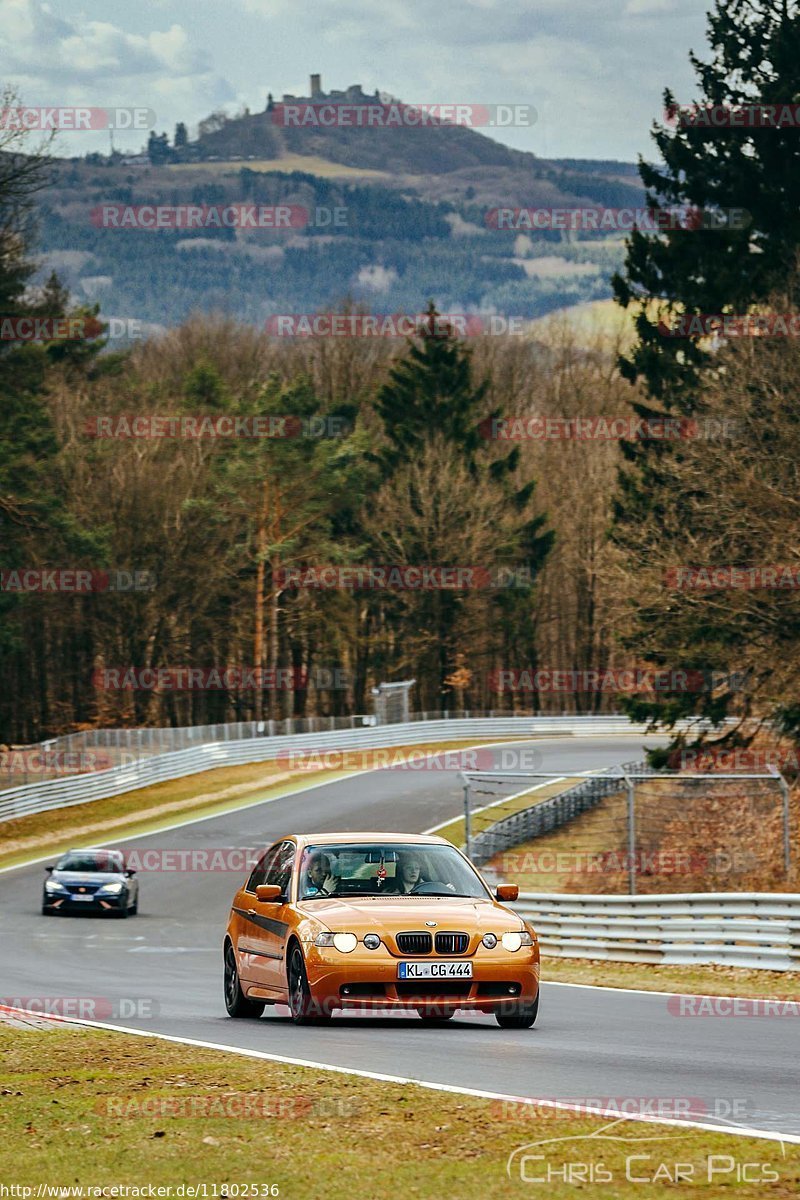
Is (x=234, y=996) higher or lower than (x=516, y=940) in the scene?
lower

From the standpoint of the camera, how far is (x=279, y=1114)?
870 cm

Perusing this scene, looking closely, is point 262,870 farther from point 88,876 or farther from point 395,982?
point 88,876

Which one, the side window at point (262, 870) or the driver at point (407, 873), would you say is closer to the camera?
the driver at point (407, 873)

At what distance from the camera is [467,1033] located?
43.0 ft

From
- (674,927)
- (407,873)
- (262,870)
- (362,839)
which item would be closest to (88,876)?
(674,927)

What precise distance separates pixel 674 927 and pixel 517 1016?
31.6 ft

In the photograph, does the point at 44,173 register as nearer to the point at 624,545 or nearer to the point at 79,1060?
the point at 624,545

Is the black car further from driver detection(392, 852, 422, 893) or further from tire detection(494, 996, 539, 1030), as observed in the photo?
tire detection(494, 996, 539, 1030)

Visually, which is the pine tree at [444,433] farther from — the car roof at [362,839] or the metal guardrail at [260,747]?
the car roof at [362,839]

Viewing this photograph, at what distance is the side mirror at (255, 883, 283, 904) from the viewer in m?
13.8

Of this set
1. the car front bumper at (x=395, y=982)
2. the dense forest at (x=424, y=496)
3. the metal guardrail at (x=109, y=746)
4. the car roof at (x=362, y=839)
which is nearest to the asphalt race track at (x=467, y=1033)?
the car front bumper at (x=395, y=982)

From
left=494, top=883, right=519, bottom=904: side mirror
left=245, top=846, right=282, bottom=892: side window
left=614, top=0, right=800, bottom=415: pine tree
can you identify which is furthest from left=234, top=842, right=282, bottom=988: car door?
left=614, top=0, right=800, bottom=415: pine tree

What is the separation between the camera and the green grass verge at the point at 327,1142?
7.12 m

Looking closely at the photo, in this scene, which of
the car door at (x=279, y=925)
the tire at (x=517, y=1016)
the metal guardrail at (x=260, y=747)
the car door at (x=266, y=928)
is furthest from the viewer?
the metal guardrail at (x=260, y=747)
